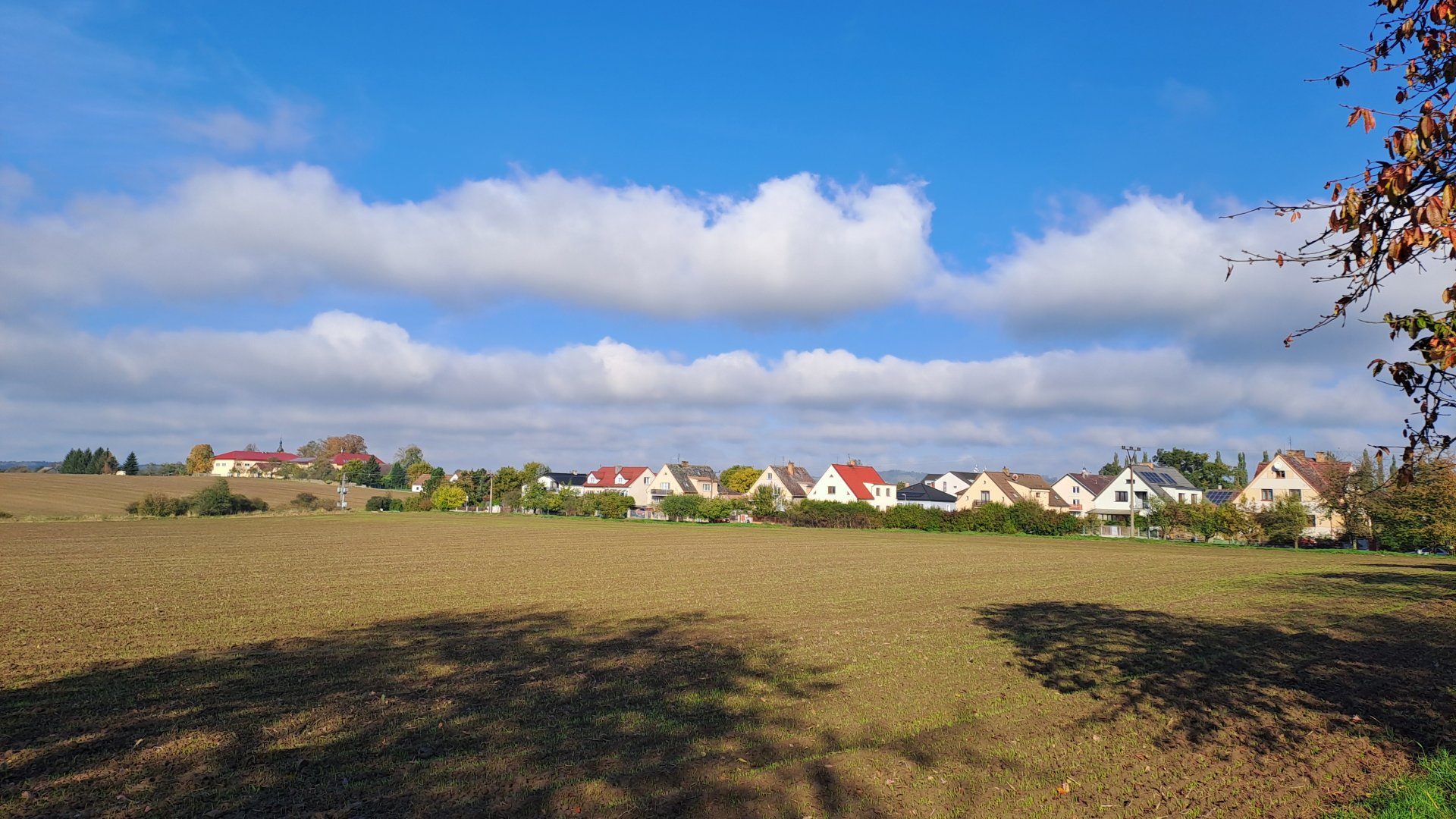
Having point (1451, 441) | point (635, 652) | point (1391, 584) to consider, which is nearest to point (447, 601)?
point (635, 652)

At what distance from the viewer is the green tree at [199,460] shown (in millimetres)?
176500

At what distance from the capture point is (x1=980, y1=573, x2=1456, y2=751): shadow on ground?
8922 mm

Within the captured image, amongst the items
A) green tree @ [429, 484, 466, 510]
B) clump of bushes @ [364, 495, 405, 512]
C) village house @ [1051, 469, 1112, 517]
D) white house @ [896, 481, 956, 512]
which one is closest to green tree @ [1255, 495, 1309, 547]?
village house @ [1051, 469, 1112, 517]

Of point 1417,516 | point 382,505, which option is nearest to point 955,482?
point 1417,516

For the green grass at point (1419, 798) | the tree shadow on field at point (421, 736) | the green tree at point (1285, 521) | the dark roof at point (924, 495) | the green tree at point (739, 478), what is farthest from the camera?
the green tree at point (739, 478)

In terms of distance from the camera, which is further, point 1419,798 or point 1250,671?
point 1250,671

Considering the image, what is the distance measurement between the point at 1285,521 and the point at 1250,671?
55127 millimetres

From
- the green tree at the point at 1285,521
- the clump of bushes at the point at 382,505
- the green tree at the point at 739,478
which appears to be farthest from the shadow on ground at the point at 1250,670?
the green tree at the point at 739,478

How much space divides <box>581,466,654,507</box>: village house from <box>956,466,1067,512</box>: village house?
161 feet

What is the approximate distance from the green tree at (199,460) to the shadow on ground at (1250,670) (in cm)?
20442

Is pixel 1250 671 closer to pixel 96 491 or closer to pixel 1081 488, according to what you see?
pixel 1081 488

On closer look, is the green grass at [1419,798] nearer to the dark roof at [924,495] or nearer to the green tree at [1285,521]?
the green tree at [1285,521]

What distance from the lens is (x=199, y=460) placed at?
177m

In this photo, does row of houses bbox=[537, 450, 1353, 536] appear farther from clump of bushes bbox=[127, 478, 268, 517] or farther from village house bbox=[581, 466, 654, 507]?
clump of bushes bbox=[127, 478, 268, 517]
